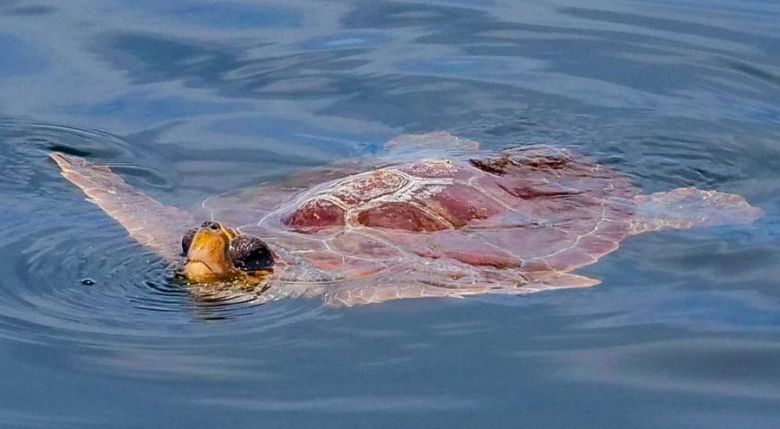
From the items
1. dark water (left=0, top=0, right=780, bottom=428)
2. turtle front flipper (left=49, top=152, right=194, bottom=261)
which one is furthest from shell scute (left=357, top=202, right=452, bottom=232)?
turtle front flipper (left=49, top=152, right=194, bottom=261)

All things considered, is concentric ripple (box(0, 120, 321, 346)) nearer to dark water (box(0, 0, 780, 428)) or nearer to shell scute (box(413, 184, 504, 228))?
dark water (box(0, 0, 780, 428))

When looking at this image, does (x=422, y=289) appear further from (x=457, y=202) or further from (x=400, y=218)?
(x=457, y=202)

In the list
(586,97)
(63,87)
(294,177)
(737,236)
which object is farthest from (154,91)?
(737,236)

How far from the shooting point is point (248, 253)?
670 centimetres

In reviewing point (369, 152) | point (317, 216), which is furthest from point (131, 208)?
point (369, 152)

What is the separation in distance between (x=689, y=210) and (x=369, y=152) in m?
2.29

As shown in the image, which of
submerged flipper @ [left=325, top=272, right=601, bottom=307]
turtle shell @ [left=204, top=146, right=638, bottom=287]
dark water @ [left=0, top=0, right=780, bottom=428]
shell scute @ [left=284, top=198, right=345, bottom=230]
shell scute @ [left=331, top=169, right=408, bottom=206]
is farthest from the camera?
shell scute @ [left=331, top=169, right=408, bottom=206]

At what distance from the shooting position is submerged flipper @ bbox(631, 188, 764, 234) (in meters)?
7.73

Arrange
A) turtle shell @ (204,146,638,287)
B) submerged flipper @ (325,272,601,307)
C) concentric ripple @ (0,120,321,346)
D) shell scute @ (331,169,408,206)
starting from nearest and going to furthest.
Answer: concentric ripple @ (0,120,321,346) → submerged flipper @ (325,272,601,307) → turtle shell @ (204,146,638,287) → shell scute @ (331,169,408,206)

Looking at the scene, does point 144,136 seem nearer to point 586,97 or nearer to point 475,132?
point 475,132

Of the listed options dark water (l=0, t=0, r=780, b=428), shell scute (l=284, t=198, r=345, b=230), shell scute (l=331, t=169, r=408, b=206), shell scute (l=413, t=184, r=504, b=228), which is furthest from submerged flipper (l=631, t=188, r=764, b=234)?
shell scute (l=284, t=198, r=345, b=230)

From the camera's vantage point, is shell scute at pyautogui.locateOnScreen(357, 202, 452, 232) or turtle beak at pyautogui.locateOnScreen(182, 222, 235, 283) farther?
shell scute at pyautogui.locateOnScreen(357, 202, 452, 232)

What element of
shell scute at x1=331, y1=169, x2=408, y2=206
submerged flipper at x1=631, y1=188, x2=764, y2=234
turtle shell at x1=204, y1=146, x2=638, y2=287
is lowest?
submerged flipper at x1=631, y1=188, x2=764, y2=234

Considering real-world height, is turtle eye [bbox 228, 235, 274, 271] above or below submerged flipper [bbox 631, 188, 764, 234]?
above
